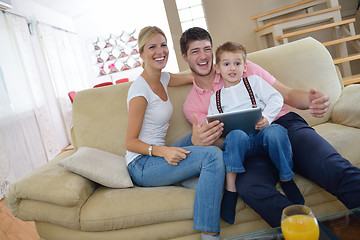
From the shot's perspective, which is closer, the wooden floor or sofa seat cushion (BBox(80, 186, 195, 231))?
sofa seat cushion (BBox(80, 186, 195, 231))

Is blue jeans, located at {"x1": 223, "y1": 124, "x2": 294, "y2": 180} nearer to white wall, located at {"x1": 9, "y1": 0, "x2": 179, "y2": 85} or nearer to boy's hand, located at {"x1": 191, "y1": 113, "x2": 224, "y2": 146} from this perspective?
boy's hand, located at {"x1": 191, "y1": 113, "x2": 224, "y2": 146}

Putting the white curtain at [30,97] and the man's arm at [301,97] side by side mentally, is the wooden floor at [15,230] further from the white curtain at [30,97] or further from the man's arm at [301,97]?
the man's arm at [301,97]

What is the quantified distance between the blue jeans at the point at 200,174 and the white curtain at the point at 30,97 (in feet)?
8.36

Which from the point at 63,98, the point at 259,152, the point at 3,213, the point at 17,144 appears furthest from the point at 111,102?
the point at 63,98

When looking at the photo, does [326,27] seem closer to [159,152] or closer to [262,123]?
[262,123]

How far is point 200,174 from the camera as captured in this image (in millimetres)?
1340

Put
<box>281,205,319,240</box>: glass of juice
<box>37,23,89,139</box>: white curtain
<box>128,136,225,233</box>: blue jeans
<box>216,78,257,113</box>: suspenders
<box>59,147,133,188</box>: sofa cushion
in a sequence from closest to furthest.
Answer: <box>281,205,319,240</box>: glass of juice
<box>128,136,225,233</box>: blue jeans
<box>59,147,133,188</box>: sofa cushion
<box>216,78,257,113</box>: suspenders
<box>37,23,89,139</box>: white curtain

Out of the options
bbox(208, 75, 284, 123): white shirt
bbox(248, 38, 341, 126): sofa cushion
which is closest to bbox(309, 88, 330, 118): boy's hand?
bbox(208, 75, 284, 123): white shirt

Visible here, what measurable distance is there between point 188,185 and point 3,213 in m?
2.08

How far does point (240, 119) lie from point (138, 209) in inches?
23.9

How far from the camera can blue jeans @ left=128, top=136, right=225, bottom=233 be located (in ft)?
4.07

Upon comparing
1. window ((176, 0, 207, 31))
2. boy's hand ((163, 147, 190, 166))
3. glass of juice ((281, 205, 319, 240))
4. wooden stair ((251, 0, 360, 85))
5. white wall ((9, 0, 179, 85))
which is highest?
white wall ((9, 0, 179, 85))

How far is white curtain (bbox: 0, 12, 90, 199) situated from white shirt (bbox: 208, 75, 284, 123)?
2832 millimetres

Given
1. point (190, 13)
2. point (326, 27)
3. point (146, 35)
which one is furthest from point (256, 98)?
point (190, 13)
